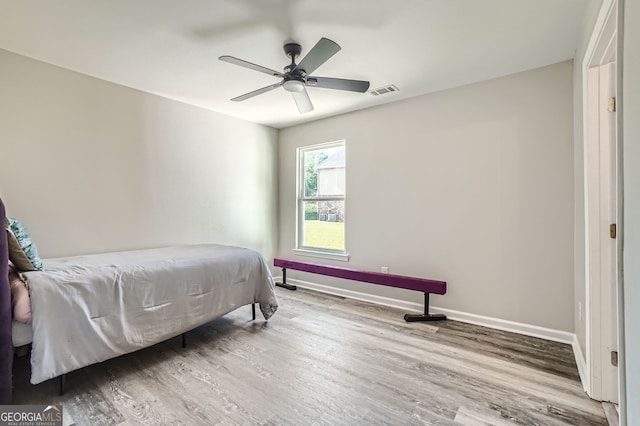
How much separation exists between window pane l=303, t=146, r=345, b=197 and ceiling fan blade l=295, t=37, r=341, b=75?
208cm

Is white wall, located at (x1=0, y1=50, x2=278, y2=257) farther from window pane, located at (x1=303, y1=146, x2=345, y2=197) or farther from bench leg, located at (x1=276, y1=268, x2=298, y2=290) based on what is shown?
window pane, located at (x1=303, y1=146, x2=345, y2=197)

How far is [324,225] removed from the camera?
448 cm

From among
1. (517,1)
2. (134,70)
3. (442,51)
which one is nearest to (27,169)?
(134,70)

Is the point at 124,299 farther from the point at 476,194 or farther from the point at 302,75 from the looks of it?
the point at 476,194

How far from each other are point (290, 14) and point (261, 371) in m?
2.55

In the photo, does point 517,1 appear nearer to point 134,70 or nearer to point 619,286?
point 619,286

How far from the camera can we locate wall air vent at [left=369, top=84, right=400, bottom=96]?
10.6 ft

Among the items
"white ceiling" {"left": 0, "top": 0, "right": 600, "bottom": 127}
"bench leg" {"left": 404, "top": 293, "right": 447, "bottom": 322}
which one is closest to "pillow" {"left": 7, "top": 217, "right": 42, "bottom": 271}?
"white ceiling" {"left": 0, "top": 0, "right": 600, "bottom": 127}

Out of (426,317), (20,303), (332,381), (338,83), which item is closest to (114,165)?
(20,303)

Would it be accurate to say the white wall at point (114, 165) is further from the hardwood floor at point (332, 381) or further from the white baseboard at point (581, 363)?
the white baseboard at point (581, 363)

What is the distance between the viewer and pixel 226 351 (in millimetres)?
2484

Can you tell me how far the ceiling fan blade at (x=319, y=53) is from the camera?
1900 millimetres

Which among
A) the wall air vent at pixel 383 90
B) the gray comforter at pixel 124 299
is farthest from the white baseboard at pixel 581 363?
the wall air vent at pixel 383 90

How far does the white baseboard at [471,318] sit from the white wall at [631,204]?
4.60 feet
